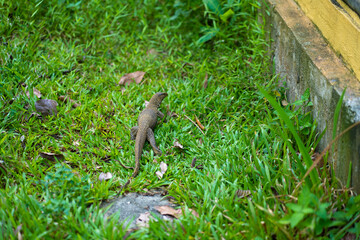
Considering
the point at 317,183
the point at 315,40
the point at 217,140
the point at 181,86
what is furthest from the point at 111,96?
the point at 317,183

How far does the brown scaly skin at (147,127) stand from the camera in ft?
13.3

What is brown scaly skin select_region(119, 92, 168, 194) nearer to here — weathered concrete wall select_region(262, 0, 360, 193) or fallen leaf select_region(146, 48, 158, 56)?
fallen leaf select_region(146, 48, 158, 56)

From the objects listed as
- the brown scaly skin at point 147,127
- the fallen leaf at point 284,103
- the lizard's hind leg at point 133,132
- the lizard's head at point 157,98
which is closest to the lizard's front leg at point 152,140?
the brown scaly skin at point 147,127

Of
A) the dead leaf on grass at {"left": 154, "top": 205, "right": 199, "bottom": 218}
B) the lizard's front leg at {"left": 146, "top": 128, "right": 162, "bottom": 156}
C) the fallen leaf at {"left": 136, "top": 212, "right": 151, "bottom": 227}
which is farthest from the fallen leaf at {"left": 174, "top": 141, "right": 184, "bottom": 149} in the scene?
the fallen leaf at {"left": 136, "top": 212, "right": 151, "bottom": 227}

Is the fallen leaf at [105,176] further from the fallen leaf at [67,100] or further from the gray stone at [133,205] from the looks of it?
the fallen leaf at [67,100]

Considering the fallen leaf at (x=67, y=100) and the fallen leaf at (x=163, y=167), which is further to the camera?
the fallen leaf at (x=67, y=100)

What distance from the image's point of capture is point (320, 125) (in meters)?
3.59

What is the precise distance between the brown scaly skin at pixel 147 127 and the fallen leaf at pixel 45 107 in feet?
3.29

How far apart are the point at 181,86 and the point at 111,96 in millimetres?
906

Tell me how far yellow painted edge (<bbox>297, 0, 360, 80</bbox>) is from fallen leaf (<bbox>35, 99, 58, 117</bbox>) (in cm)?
307

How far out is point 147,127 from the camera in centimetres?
430

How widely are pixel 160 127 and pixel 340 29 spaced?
217cm

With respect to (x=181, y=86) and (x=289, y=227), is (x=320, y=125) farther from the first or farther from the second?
(x=181, y=86)

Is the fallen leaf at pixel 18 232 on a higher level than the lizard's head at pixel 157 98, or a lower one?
lower
